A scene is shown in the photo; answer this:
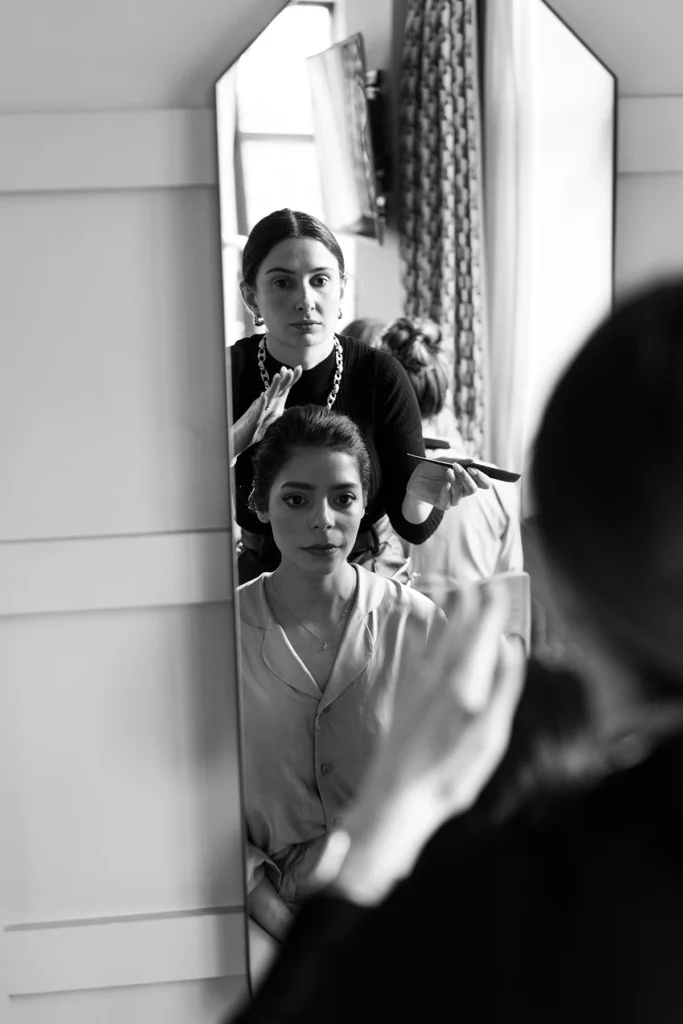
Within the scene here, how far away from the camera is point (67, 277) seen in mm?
1698

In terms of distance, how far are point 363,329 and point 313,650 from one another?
1.70 feet

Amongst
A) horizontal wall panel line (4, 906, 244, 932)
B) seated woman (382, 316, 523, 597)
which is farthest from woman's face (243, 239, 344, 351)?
horizontal wall panel line (4, 906, 244, 932)

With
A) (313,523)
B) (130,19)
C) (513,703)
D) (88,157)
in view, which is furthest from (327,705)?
(513,703)

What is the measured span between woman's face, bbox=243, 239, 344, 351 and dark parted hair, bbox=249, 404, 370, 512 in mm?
110

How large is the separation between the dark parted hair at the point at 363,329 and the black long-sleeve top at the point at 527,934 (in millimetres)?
1290

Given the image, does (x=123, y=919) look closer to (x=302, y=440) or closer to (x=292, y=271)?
(x=302, y=440)

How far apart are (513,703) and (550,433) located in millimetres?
137

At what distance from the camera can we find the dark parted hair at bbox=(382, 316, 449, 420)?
1.72 m

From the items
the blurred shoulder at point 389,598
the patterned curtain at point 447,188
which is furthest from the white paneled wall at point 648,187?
the blurred shoulder at point 389,598

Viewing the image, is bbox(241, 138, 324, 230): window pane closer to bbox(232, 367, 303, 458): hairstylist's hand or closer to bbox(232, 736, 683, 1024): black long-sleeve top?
bbox(232, 367, 303, 458): hairstylist's hand

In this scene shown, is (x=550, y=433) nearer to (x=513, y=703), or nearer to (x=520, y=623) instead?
(x=513, y=703)

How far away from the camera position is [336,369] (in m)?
1.71

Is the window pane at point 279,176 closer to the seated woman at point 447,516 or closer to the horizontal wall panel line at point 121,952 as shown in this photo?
the seated woman at point 447,516

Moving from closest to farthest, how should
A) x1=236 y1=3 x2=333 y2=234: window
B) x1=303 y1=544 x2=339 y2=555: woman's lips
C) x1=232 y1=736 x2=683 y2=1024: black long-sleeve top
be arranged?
x1=232 y1=736 x2=683 y2=1024: black long-sleeve top
x1=236 y1=3 x2=333 y2=234: window
x1=303 y1=544 x2=339 y2=555: woman's lips
